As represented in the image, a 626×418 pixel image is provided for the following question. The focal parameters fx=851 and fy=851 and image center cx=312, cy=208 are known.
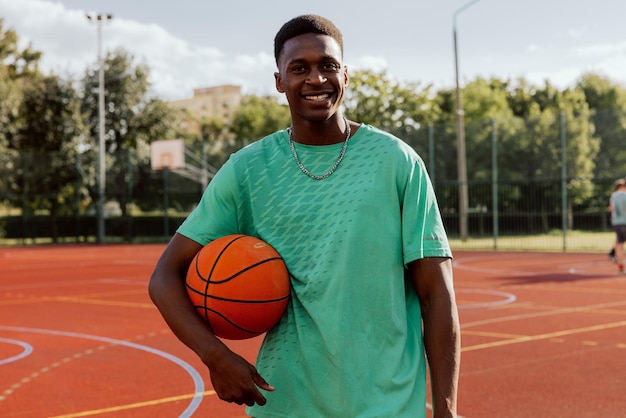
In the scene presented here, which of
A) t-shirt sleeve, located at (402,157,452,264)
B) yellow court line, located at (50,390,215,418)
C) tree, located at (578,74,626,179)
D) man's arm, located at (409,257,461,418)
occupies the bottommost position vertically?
yellow court line, located at (50,390,215,418)

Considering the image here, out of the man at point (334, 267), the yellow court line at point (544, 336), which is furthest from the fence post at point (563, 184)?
the man at point (334, 267)

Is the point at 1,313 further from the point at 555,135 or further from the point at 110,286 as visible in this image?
the point at 555,135

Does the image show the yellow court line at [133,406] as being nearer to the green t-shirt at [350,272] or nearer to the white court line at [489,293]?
the green t-shirt at [350,272]

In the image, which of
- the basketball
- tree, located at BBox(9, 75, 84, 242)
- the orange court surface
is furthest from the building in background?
the basketball

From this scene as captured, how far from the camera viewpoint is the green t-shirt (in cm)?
197

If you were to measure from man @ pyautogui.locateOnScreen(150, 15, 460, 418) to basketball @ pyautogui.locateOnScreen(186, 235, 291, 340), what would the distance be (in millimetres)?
34

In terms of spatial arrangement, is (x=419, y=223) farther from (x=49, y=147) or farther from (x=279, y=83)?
(x=49, y=147)

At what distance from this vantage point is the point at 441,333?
1.99m

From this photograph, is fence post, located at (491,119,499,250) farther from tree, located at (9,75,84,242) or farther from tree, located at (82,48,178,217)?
tree, located at (82,48,178,217)

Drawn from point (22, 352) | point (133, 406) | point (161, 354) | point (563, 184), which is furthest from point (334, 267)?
point (563, 184)

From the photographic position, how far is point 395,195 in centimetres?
202

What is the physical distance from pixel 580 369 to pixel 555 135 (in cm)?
1995

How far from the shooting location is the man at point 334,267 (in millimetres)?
1977

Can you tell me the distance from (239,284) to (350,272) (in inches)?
14.4
